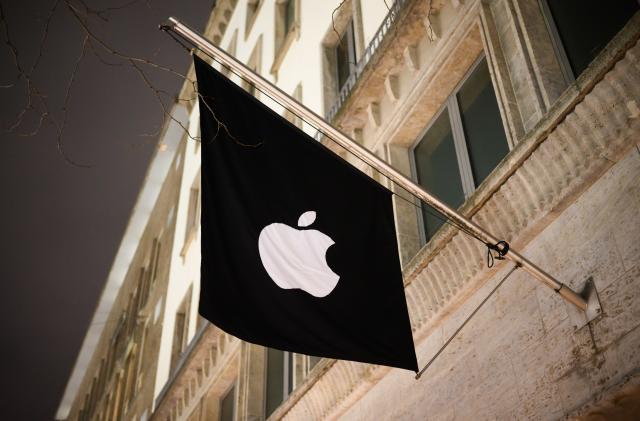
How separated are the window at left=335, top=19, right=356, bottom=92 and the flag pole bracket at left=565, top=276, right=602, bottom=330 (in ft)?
25.9

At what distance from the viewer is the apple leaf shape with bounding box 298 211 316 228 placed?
218 inches

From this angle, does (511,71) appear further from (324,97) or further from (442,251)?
(324,97)

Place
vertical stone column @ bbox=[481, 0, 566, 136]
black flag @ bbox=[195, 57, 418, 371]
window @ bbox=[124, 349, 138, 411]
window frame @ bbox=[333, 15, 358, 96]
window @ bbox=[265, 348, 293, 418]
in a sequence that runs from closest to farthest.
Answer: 1. black flag @ bbox=[195, 57, 418, 371]
2. vertical stone column @ bbox=[481, 0, 566, 136]
3. window @ bbox=[265, 348, 293, 418]
4. window frame @ bbox=[333, 15, 358, 96]
5. window @ bbox=[124, 349, 138, 411]

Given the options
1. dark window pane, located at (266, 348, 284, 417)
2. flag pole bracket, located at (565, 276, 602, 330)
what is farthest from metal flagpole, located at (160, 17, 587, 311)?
dark window pane, located at (266, 348, 284, 417)

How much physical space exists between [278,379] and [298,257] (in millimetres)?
6883

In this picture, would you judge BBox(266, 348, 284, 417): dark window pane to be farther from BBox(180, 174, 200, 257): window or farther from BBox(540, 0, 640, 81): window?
BBox(180, 174, 200, 257): window

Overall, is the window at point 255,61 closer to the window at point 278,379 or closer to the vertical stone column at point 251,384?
the vertical stone column at point 251,384

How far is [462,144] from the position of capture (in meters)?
8.05

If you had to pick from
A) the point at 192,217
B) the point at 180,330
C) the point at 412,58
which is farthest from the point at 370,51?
the point at 192,217

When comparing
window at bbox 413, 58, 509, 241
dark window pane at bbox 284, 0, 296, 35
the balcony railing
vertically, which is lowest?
window at bbox 413, 58, 509, 241

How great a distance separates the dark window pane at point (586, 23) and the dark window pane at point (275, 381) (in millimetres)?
7246

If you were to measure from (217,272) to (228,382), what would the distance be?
933cm

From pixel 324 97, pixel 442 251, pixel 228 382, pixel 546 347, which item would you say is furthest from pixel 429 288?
pixel 228 382

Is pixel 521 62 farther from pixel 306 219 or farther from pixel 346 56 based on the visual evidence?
pixel 346 56
